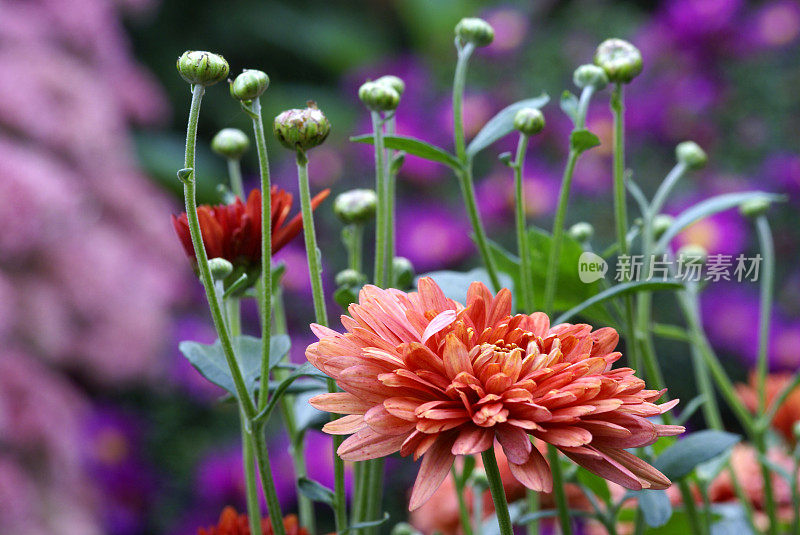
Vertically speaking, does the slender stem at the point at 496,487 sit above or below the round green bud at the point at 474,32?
below

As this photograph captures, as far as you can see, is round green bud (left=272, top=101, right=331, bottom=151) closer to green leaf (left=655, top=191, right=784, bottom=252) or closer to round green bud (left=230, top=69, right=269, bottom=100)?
round green bud (left=230, top=69, right=269, bottom=100)

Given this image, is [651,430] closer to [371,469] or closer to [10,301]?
[371,469]

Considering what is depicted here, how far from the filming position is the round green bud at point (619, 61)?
0.23m

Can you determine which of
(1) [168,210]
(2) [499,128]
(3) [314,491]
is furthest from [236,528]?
(1) [168,210]

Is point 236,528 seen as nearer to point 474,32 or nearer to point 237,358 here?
point 237,358

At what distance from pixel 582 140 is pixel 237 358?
0.35 feet

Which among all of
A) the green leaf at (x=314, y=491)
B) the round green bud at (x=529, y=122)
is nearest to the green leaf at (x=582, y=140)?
the round green bud at (x=529, y=122)

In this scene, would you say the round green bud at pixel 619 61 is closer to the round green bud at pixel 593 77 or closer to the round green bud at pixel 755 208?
the round green bud at pixel 593 77

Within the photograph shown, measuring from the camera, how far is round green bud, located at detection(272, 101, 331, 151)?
0.64 ft

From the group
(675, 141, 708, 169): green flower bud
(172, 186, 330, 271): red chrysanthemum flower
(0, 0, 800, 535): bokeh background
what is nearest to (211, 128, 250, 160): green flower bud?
(172, 186, 330, 271): red chrysanthemum flower

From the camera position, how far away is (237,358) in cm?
21

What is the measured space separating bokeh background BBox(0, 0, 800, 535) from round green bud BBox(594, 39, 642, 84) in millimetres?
535

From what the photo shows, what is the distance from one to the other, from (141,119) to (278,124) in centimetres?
111

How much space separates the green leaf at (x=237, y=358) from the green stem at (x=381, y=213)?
0.03 m
